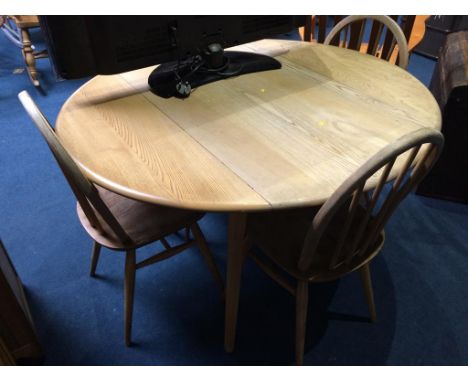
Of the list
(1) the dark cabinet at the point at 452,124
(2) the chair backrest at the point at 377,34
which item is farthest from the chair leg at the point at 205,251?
(1) the dark cabinet at the point at 452,124

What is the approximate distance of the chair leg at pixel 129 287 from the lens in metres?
1.19

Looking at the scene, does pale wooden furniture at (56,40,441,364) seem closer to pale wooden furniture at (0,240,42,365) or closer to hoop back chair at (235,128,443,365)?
hoop back chair at (235,128,443,365)

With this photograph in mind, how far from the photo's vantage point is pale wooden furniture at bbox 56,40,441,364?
0.86 metres

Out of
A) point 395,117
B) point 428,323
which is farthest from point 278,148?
point 428,323

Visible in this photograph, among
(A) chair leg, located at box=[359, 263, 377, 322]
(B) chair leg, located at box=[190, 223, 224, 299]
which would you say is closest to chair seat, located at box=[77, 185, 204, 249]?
(B) chair leg, located at box=[190, 223, 224, 299]

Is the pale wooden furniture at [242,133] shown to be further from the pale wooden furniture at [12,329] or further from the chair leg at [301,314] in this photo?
the pale wooden furniture at [12,329]

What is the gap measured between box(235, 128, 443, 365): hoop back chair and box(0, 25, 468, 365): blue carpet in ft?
0.49

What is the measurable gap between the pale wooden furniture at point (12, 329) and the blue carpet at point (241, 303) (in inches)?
3.5

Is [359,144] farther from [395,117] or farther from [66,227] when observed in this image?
[66,227]

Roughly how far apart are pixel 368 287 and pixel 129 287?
0.80 meters
